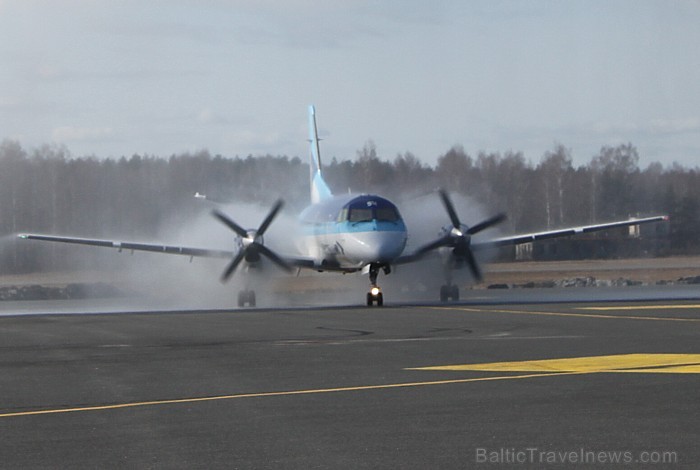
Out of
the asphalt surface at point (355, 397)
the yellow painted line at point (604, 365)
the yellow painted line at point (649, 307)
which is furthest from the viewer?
the yellow painted line at point (649, 307)

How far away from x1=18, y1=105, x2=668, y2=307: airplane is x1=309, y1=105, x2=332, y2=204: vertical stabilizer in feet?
12.2

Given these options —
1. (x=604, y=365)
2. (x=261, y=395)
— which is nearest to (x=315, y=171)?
(x=604, y=365)

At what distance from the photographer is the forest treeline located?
225 ft

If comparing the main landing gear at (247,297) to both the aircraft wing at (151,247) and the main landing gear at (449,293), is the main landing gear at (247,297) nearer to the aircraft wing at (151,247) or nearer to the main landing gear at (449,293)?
the aircraft wing at (151,247)

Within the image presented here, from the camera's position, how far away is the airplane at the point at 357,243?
37625 mm

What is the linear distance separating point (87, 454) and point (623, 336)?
1411 cm

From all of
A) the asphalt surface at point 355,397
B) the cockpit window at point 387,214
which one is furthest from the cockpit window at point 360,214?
the asphalt surface at point 355,397

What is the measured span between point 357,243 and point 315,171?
14582 mm

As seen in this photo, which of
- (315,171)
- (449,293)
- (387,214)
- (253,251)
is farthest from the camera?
(315,171)

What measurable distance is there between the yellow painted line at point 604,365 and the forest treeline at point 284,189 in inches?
1386

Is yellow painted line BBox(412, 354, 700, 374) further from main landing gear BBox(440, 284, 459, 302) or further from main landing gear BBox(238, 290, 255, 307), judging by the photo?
main landing gear BBox(238, 290, 255, 307)

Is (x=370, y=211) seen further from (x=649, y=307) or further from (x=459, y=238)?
(x=649, y=307)

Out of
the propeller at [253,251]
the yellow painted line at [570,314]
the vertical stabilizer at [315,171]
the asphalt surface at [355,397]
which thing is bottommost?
the asphalt surface at [355,397]

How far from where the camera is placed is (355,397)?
510 inches
